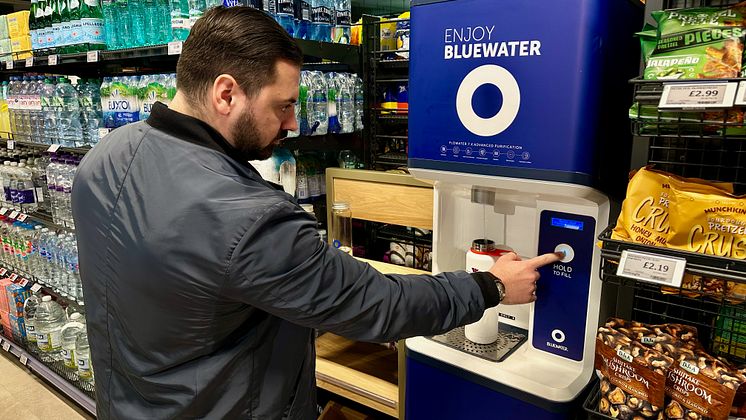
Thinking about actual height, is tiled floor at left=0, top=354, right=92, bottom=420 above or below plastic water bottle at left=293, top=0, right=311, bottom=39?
below

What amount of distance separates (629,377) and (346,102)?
5.49 feet

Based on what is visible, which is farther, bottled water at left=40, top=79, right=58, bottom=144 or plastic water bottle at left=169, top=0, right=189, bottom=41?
bottled water at left=40, top=79, right=58, bottom=144

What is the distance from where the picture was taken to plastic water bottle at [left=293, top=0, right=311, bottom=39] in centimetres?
227

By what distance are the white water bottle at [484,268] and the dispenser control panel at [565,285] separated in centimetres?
12

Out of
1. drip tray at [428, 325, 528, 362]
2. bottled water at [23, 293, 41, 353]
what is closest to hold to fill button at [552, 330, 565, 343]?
drip tray at [428, 325, 528, 362]

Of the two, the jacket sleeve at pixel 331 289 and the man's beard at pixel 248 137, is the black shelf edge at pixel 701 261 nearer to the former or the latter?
the jacket sleeve at pixel 331 289

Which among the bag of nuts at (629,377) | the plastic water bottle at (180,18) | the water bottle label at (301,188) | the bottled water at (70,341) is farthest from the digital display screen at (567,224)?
the bottled water at (70,341)

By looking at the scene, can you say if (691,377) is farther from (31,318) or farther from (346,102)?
(31,318)

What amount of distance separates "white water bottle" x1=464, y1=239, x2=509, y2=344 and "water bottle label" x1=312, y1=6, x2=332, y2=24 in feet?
4.40

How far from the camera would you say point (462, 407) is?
1540 millimetres

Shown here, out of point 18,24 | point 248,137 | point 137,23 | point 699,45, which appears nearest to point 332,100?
point 137,23

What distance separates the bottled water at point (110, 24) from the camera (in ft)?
8.39

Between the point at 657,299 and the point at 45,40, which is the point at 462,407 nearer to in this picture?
the point at 657,299

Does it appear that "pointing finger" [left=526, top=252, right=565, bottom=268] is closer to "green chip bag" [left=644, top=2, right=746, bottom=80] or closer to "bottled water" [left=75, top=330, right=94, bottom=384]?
"green chip bag" [left=644, top=2, right=746, bottom=80]
